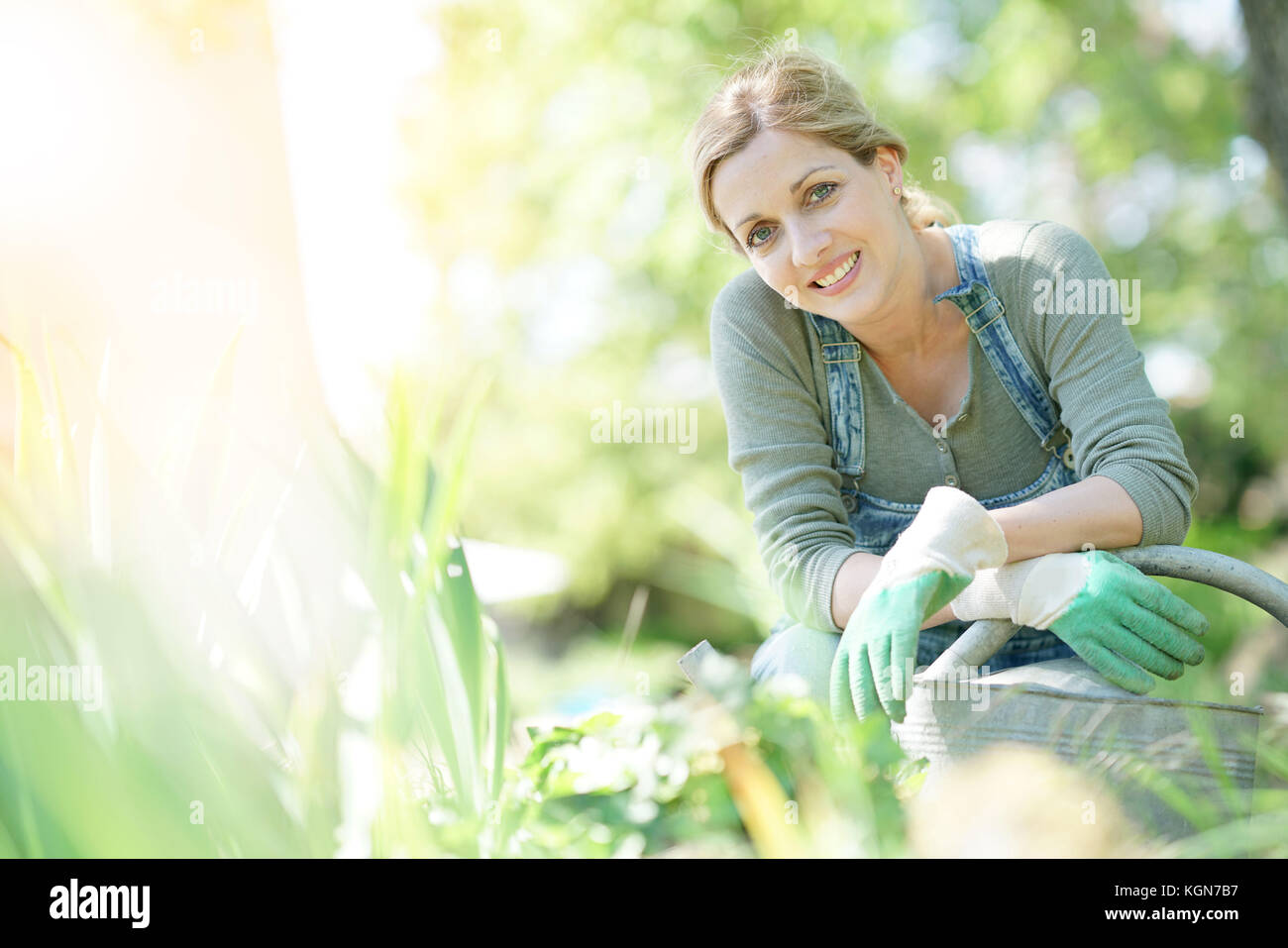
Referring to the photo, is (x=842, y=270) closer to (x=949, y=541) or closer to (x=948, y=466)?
(x=948, y=466)

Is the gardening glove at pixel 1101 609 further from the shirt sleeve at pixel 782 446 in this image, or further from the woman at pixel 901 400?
the shirt sleeve at pixel 782 446

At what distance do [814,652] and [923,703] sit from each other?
395 mm

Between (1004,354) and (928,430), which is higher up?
(1004,354)

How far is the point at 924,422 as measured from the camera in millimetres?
1689

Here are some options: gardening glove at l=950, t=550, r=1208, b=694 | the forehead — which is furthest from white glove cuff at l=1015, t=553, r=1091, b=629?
the forehead

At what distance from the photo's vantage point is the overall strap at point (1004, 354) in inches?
63.8

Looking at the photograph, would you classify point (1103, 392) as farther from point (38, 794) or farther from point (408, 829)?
point (38, 794)

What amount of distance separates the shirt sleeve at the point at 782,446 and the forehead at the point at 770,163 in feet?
0.65

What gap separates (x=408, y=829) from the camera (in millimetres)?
815

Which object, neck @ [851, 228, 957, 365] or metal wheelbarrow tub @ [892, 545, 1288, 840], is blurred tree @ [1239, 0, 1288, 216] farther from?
metal wheelbarrow tub @ [892, 545, 1288, 840]

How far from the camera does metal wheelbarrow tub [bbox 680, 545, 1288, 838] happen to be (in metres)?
1.04

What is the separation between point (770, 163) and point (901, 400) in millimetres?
454

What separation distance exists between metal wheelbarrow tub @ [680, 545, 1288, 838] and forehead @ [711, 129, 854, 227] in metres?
0.78

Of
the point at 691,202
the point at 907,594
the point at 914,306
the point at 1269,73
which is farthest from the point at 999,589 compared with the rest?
the point at 691,202
